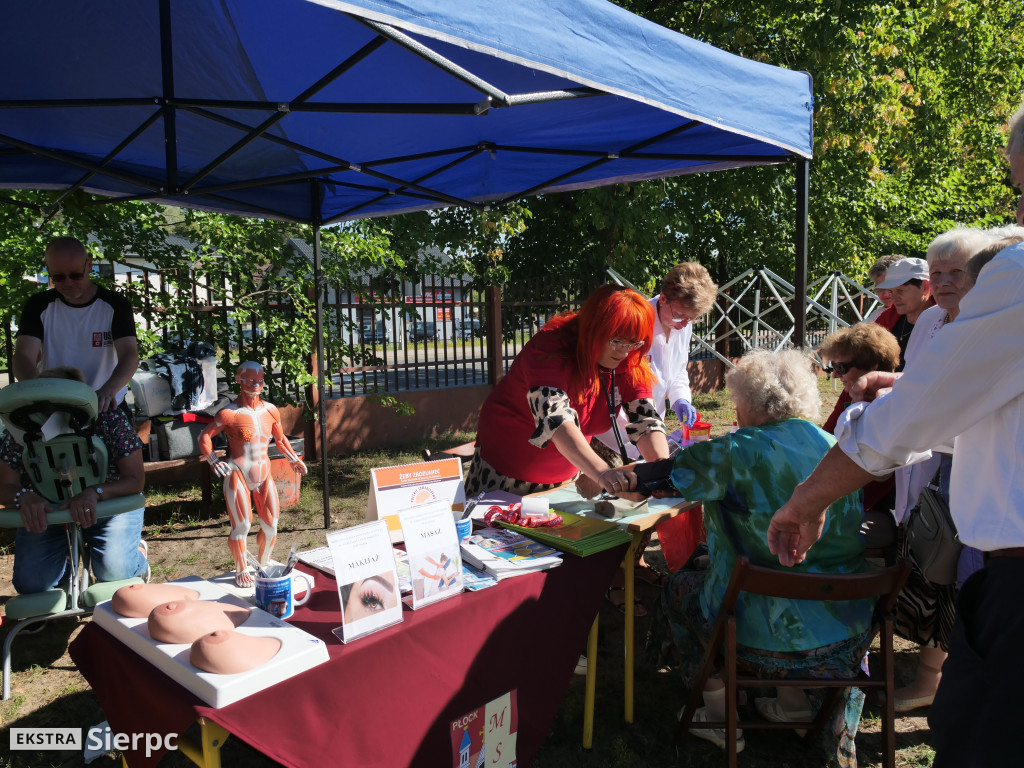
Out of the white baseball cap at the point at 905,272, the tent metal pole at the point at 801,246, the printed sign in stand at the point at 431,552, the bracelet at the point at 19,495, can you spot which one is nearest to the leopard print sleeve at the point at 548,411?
the printed sign in stand at the point at 431,552

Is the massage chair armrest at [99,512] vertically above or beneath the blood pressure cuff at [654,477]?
beneath

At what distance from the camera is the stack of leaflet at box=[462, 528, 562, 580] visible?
2092 mm

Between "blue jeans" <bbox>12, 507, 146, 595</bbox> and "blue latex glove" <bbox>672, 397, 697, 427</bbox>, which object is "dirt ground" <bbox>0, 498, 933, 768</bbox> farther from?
"blue latex glove" <bbox>672, 397, 697, 427</bbox>

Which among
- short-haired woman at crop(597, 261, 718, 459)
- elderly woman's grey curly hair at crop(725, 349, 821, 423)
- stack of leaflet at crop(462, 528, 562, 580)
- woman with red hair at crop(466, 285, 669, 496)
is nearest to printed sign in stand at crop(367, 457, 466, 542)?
stack of leaflet at crop(462, 528, 562, 580)

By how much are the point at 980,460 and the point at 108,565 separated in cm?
334

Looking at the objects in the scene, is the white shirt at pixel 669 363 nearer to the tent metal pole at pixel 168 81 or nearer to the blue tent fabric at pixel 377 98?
the blue tent fabric at pixel 377 98

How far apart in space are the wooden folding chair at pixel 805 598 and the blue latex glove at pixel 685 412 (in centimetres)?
169

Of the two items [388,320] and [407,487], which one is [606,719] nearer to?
[407,487]

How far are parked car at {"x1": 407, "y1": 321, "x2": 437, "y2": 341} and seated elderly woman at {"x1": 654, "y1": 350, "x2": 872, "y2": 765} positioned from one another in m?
5.95

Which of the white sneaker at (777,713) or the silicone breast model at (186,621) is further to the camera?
the white sneaker at (777,713)

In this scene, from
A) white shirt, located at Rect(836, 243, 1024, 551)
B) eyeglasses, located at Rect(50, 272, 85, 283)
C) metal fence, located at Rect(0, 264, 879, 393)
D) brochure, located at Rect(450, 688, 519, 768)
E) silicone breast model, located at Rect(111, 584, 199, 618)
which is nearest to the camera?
white shirt, located at Rect(836, 243, 1024, 551)

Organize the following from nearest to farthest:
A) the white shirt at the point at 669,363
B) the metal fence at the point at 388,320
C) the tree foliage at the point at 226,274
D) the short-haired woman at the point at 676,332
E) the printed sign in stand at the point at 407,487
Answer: the printed sign in stand at the point at 407,487 → the short-haired woman at the point at 676,332 → the white shirt at the point at 669,363 → the tree foliage at the point at 226,274 → the metal fence at the point at 388,320

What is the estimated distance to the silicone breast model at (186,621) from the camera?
5.21 feet

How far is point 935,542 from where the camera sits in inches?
92.9
